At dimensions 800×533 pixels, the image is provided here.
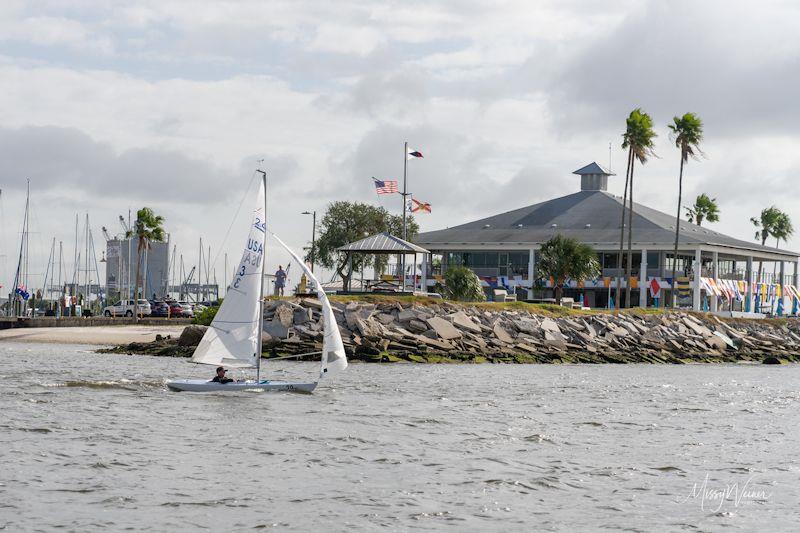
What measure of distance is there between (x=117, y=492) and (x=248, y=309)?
50.4 feet

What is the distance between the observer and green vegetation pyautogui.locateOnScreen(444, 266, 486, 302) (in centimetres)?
7381

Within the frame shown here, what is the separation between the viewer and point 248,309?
35.2 meters

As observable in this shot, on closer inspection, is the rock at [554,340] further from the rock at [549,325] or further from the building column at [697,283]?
the building column at [697,283]

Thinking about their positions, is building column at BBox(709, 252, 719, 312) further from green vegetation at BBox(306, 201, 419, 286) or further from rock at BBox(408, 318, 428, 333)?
rock at BBox(408, 318, 428, 333)

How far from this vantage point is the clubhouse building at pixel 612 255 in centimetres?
9825

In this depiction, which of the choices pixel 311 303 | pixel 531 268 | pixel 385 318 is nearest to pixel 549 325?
pixel 385 318

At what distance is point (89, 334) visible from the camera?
69250 mm

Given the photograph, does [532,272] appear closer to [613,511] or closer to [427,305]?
[427,305]

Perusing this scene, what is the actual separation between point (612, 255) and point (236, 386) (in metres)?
72.4

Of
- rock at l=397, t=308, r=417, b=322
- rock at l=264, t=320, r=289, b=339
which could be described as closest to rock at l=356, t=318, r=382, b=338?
rock at l=397, t=308, r=417, b=322

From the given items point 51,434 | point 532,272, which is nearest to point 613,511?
point 51,434

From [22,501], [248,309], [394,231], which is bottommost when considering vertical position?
[22,501]

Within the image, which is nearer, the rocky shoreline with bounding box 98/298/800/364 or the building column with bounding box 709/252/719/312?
the rocky shoreline with bounding box 98/298/800/364

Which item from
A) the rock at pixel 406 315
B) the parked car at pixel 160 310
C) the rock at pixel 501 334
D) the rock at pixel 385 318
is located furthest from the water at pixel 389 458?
the parked car at pixel 160 310
